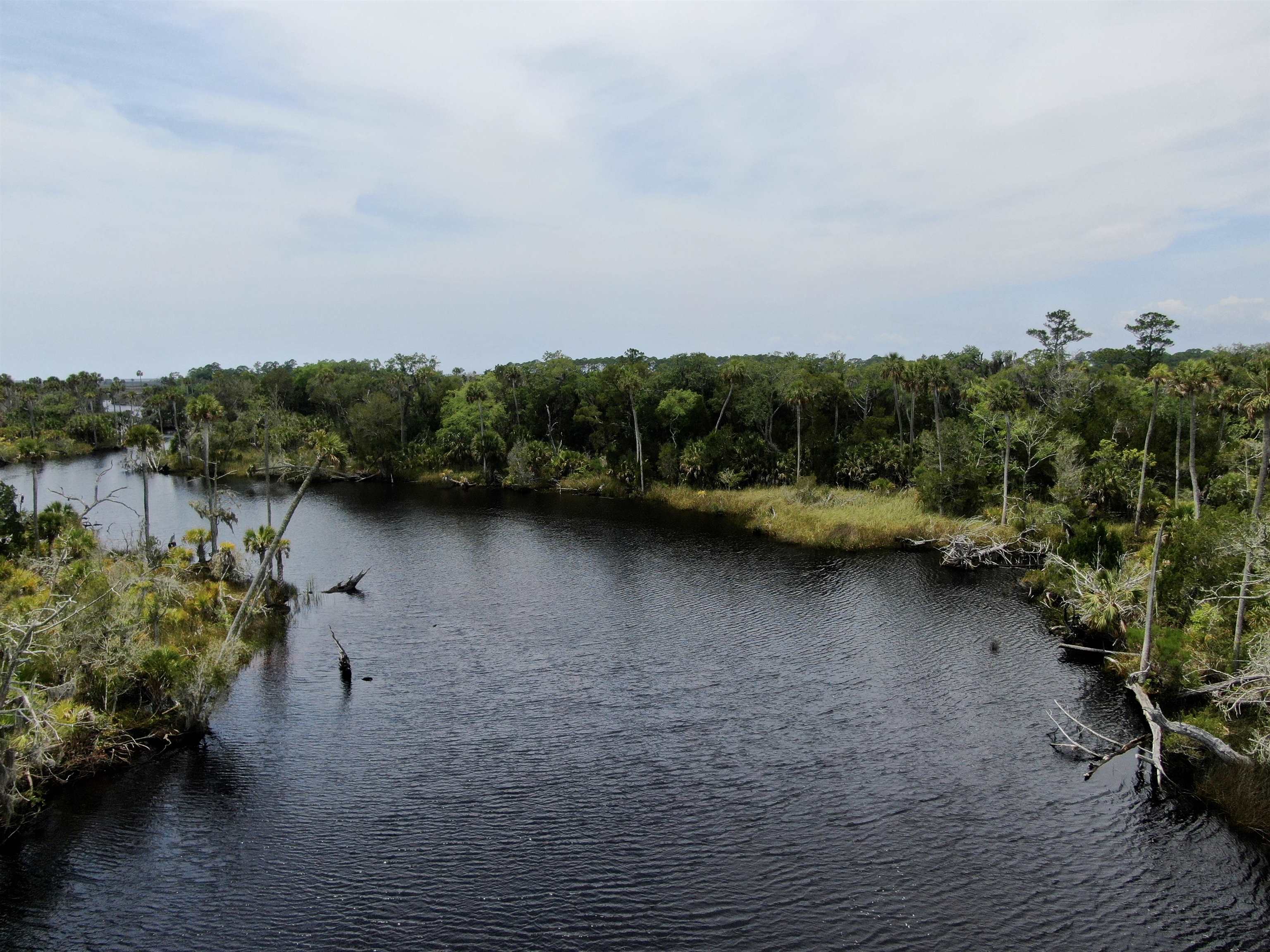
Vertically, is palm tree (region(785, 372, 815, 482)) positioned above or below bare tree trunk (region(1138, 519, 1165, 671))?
above

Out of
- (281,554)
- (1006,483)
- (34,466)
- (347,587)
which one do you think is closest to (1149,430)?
(1006,483)

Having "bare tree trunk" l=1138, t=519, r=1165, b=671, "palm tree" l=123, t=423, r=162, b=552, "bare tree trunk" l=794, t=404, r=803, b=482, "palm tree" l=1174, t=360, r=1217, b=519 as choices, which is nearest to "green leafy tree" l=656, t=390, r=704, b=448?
"bare tree trunk" l=794, t=404, r=803, b=482

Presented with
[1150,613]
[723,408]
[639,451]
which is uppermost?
[723,408]

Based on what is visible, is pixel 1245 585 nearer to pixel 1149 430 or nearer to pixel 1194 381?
pixel 1194 381

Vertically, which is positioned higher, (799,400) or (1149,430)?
(799,400)

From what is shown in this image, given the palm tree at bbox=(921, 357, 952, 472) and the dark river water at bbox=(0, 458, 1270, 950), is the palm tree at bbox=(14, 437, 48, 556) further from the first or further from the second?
the palm tree at bbox=(921, 357, 952, 472)

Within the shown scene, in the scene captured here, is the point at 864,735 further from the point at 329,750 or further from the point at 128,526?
the point at 128,526

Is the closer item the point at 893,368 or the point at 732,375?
the point at 893,368
